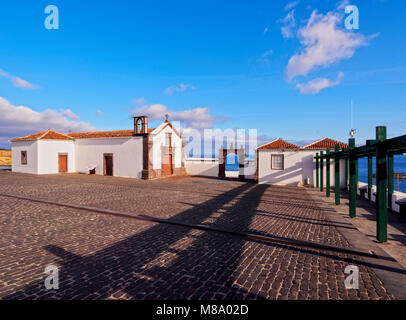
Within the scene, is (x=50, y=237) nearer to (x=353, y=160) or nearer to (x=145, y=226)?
(x=145, y=226)

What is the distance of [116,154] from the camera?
80.6 ft

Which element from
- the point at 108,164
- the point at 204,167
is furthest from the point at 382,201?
the point at 108,164

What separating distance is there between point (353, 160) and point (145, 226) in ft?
28.1

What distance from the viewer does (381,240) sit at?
6.02m

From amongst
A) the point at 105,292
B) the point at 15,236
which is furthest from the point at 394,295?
the point at 15,236

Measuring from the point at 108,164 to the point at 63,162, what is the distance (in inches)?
235

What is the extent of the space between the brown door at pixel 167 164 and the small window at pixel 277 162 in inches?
468

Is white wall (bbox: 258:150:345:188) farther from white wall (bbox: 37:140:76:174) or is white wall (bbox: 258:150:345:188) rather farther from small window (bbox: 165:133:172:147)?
white wall (bbox: 37:140:76:174)

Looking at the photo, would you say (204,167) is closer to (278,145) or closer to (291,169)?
(278,145)

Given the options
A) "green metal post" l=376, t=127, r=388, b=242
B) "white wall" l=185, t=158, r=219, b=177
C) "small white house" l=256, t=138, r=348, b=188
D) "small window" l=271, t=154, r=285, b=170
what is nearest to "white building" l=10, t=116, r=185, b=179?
"white wall" l=185, t=158, r=219, b=177

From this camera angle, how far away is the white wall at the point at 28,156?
24641 millimetres

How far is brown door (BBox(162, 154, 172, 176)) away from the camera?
2536 centimetres

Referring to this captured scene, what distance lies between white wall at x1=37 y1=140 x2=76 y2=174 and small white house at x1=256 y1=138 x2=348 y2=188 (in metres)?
22.1

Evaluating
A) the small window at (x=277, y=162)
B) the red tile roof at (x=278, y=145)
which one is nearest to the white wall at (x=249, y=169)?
the red tile roof at (x=278, y=145)
